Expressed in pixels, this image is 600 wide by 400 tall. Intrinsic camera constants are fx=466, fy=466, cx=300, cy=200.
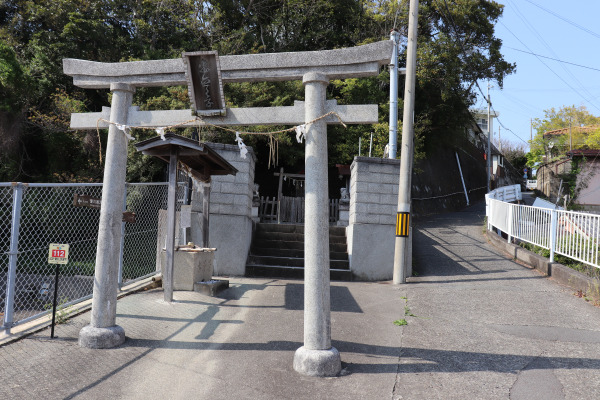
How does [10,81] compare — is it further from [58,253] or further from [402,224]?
[402,224]

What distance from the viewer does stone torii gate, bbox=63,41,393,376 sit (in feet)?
16.4

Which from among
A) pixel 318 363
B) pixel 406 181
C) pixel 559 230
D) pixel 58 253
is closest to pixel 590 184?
pixel 559 230

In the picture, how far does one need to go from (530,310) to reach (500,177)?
38058mm

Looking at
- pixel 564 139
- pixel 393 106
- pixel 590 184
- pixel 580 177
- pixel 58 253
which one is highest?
pixel 564 139

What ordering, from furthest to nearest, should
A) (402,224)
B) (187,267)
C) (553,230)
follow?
(402,224) → (553,230) → (187,267)

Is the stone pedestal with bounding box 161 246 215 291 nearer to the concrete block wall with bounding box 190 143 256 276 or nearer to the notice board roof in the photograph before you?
the notice board roof

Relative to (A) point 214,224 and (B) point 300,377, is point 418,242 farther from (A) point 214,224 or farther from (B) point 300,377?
(B) point 300,377

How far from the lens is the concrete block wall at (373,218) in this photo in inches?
421

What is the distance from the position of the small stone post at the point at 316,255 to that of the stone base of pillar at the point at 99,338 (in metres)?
2.16

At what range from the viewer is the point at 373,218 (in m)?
10.8

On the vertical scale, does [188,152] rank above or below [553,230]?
above

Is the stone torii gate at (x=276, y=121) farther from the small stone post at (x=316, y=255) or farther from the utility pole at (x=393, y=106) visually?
the utility pole at (x=393, y=106)

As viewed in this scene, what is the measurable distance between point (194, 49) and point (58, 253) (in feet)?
56.9

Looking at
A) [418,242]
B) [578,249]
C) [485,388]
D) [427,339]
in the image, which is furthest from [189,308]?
[418,242]
